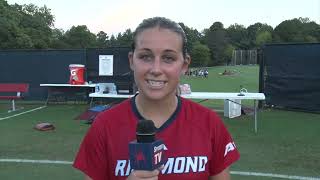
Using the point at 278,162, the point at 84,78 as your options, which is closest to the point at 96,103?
the point at 84,78

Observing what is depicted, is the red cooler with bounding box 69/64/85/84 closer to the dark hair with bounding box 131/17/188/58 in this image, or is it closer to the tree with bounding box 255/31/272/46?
the dark hair with bounding box 131/17/188/58

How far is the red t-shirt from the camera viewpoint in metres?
2.38

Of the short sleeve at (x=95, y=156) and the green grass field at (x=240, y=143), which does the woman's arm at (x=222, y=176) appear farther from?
the green grass field at (x=240, y=143)

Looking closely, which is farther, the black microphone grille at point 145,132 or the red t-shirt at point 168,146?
the red t-shirt at point 168,146

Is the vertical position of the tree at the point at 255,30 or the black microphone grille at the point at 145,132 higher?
the tree at the point at 255,30

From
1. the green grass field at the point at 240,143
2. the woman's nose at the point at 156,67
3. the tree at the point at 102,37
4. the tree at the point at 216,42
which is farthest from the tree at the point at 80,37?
the woman's nose at the point at 156,67

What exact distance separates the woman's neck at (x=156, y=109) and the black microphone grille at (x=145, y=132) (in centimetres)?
29

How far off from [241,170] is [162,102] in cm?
547

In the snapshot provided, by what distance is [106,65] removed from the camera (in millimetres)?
18547

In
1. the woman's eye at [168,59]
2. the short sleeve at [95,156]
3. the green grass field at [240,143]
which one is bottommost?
the green grass field at [240,143]

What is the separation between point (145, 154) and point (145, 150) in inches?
0.7

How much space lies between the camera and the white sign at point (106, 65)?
729 inches

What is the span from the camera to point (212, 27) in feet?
423

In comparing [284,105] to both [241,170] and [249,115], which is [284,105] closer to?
[249,115]
